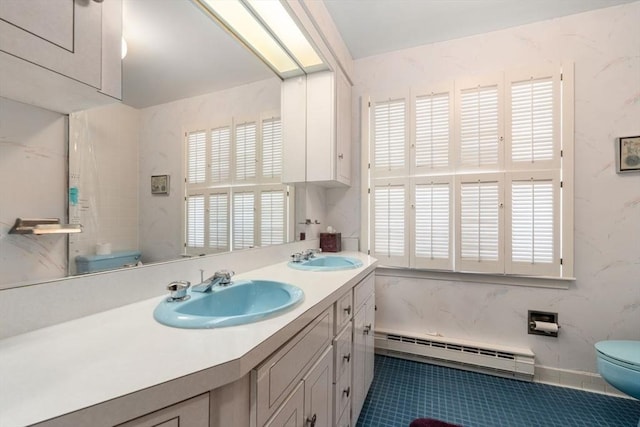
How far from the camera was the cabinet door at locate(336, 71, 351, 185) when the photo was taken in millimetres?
2049

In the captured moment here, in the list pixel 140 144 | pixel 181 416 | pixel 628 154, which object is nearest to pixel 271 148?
pixel 140 144

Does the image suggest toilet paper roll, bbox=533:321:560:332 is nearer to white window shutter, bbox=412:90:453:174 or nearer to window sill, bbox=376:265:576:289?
window sill, bbox=376:265:576:289

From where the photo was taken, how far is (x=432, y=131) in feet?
7.02

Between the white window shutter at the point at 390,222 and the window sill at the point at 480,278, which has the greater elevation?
the white window shutter at the point at 390,222

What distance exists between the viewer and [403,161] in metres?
2.22

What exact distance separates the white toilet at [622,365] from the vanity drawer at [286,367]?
5.29 ft

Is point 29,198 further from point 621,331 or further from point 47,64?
point 621,331

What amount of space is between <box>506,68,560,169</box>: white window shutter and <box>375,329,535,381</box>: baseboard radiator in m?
1.32

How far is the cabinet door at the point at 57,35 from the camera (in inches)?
21.1

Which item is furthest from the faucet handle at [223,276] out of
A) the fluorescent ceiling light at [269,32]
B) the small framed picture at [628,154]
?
the small framed picture at [628,154]

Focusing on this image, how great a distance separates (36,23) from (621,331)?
305 centimetres

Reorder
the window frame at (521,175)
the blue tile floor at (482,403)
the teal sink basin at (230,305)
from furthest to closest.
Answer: the window frame at (521,175)
the blue tile floor at (482,403)
the teal sink basin at (230,305)

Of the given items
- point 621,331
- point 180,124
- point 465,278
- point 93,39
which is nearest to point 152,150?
point 180,124

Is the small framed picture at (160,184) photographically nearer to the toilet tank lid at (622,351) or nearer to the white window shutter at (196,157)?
the white window shutter at (196,157)
